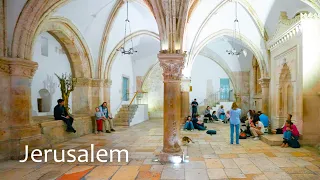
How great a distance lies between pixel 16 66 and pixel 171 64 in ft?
12.8

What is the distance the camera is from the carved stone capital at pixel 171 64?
5.90 metres

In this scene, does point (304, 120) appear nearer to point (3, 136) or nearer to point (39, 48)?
point (3, 136)

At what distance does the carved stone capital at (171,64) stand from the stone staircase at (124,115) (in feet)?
26.6

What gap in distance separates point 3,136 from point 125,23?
7560 mm

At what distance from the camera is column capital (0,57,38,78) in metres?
6.21

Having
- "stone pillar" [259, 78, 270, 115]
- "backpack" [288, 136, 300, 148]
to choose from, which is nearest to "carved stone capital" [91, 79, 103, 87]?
"stone pillar" [259, 78, 270, 115]

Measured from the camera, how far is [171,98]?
598 cm

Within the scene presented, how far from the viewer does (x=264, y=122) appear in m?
10.1

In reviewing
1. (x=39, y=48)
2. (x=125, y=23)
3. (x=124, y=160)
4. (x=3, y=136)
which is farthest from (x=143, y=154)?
(x=125, y=23)

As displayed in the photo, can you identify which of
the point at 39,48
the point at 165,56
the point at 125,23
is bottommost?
the point at 165,56

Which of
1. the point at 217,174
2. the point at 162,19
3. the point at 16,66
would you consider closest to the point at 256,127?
the point at 217,174

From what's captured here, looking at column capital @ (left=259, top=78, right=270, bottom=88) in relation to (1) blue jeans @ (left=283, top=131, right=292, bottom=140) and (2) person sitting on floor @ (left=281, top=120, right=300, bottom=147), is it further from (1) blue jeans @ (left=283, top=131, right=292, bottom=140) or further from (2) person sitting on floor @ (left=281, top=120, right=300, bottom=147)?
(1) blue jeans @ (left=283, top=131, right=292, bottom=140)

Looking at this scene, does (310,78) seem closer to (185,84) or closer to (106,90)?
(185,84)

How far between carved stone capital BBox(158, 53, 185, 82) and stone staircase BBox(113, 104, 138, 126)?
812 cm
